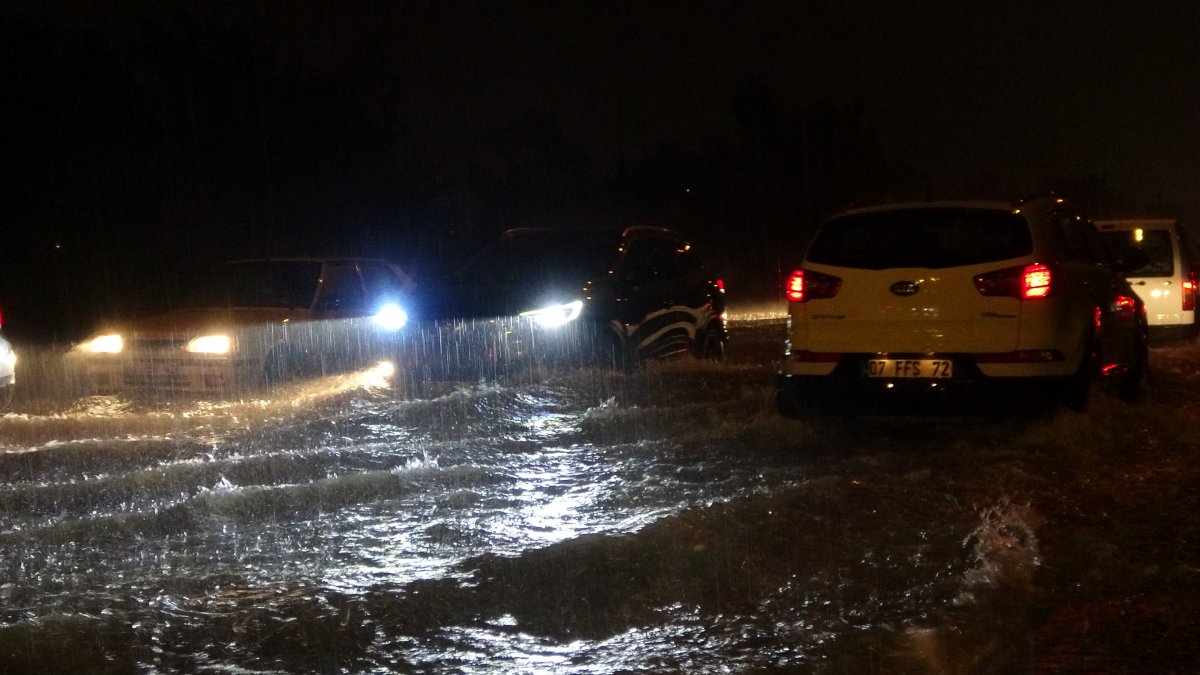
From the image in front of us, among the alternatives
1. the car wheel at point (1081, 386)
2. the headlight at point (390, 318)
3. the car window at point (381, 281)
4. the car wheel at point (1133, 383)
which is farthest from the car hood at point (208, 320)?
the car wheel at point (1133, 383)

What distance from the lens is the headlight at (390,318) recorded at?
35.7ft

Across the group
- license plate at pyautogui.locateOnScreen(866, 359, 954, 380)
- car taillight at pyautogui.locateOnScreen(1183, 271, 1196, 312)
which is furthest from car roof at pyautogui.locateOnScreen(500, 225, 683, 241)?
car taillight at pyautogui.locateOnScreen(1183, 271, 1196, 312)

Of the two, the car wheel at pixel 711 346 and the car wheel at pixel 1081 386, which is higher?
the car wheel at pixel 711 346

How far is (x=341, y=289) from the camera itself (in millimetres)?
11641

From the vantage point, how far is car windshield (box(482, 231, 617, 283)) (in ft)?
38.0

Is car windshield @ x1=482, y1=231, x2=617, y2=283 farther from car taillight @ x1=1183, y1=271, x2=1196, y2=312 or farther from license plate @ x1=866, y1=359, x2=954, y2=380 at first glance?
car taillight @ x1=1183, y1=271, x2=1196, y2=312

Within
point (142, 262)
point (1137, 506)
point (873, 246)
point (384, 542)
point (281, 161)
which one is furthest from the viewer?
point (281, 161)

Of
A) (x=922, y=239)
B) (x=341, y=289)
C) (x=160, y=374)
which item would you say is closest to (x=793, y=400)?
(x=922, y=239)

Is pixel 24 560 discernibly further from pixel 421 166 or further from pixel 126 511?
pixel 421 166

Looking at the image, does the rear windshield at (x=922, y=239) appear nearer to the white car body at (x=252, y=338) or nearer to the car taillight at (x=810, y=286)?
the car taillight at (x=810, y=286)

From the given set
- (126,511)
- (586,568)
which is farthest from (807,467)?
(126,511)

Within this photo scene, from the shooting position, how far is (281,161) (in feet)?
95.2

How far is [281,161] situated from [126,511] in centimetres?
2337

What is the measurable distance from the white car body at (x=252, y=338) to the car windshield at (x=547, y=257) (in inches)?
47.2
